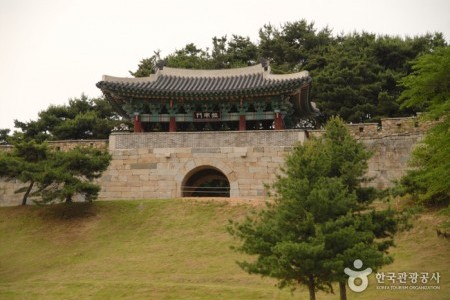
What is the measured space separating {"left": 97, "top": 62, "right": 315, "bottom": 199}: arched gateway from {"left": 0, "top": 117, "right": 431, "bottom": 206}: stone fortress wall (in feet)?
0.16

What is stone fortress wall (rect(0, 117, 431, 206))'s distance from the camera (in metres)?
27.1

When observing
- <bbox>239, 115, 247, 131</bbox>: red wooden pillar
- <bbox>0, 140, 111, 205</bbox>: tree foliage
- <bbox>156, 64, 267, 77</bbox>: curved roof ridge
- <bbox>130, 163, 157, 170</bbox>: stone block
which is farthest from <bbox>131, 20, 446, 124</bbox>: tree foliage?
<bbox>0, 140, 111, 205</bbox>: tree foliage

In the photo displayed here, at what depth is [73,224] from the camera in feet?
79.2

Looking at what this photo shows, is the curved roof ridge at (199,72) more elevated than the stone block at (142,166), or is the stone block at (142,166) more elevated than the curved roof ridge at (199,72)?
the curved roof ridge at (199,72)

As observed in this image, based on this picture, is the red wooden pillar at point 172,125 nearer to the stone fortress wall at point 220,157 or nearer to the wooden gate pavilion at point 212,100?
the wooden gate pavilion at point 212,100

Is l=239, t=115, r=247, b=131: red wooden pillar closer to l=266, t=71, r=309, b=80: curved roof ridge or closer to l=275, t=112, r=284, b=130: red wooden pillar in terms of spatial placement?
l=275, t=112, r=284, b=130: red wooden pillar

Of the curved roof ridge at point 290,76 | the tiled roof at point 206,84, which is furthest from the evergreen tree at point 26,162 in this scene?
the curved roof ridge at point 290,76

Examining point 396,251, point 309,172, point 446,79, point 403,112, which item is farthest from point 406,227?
point 403,112

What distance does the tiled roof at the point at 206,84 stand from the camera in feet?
92.6

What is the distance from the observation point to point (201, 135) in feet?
92.9

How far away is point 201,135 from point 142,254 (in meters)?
8.80

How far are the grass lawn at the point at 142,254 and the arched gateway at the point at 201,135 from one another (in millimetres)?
2487

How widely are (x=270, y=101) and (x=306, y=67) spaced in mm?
13357

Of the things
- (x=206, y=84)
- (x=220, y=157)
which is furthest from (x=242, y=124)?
(x=206, y=84)
